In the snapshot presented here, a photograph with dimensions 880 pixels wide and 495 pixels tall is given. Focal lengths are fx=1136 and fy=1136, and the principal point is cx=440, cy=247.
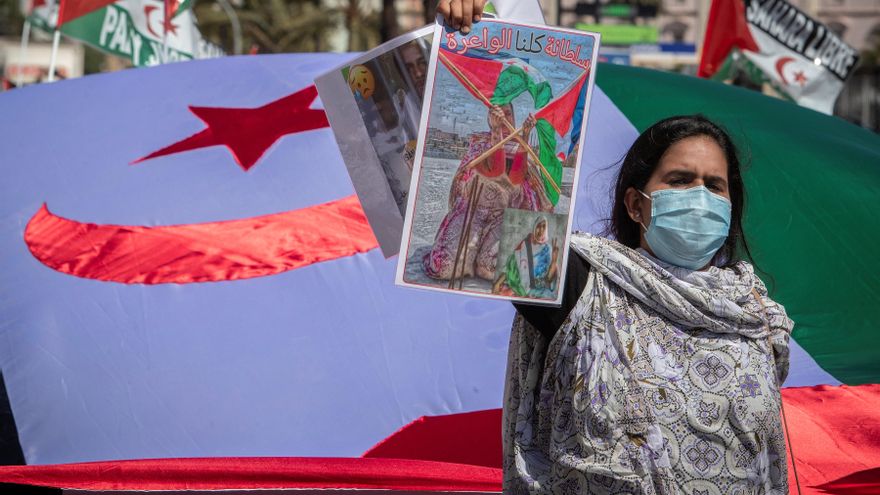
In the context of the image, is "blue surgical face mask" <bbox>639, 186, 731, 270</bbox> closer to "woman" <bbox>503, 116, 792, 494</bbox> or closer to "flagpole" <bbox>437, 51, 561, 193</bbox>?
"woman" <bbox>503, 116, 792, 494</bbox>

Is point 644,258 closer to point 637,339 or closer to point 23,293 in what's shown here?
point 637,339

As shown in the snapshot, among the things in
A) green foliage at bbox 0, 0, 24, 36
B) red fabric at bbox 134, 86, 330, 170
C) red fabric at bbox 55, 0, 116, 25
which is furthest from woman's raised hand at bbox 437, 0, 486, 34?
green foliage at bbox 0, 0, 24, 36

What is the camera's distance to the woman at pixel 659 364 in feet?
6.61

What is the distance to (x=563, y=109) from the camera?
7.16ft

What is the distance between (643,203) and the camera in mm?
2305

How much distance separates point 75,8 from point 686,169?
20.6ft

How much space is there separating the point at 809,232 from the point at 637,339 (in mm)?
2766

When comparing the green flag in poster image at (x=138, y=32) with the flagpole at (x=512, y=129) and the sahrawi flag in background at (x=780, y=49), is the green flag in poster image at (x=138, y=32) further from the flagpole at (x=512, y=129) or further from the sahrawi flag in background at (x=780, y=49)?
the flagpole at (x=512, y=129)

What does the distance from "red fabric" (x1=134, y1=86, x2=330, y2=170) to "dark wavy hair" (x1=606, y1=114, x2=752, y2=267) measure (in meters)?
2.56

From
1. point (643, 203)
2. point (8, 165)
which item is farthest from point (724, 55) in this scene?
point (643, 203)

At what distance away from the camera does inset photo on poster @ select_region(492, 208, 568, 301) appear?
2.07 m

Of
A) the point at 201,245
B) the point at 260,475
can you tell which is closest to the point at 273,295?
the point at 201,245

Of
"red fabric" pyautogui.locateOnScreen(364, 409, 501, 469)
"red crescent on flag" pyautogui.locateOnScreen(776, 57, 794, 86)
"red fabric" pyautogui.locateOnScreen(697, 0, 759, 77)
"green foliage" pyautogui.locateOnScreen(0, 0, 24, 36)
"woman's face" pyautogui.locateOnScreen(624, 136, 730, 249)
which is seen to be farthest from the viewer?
"green foliage" pyautogui.locateOnScreen(0, 0, 24, 36)

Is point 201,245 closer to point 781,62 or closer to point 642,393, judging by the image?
point 642,393
